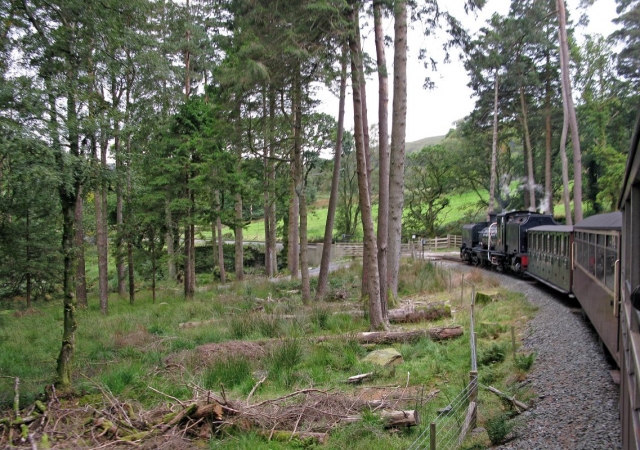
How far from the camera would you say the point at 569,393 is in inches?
250

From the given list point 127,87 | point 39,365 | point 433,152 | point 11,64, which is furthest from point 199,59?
point 433,152

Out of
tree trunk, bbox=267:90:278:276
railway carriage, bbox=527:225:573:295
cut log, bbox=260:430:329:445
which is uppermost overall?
tree trunk, bbox=267:90:278:276

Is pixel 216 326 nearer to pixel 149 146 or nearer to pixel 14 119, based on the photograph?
pixel 14 119

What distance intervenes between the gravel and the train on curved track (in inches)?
15.6

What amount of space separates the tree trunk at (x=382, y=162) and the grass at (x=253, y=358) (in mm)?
1320

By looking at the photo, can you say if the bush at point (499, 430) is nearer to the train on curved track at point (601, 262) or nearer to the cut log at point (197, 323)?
the train on curved track at point (601, 262)

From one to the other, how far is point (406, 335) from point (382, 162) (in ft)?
21.5

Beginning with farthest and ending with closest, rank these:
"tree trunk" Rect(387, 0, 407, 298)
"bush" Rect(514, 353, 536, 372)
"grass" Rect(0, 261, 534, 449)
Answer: "tree trunk" Rect(387, 0, 407, 298), "bush" Rect(514, 353, 536, 372), "grass" Rect(0, 261, 534, 449)

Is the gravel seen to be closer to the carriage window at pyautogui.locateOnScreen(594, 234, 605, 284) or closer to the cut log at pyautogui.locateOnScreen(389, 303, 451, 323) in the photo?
the carriage window at pyautogui.locateOnScreen(594, 234, 605, 284)

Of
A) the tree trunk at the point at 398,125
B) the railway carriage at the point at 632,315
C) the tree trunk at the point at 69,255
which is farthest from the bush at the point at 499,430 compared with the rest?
the tree trunk at the point at 398,125

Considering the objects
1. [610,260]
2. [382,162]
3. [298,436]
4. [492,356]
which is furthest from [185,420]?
[382,162]

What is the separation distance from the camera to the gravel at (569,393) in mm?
5145

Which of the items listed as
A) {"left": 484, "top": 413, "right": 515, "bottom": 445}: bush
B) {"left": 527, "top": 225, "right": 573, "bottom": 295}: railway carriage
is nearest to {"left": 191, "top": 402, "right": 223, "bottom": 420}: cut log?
{"left": 484, "top": 413, "right": 515, "bottom": 445}: bush

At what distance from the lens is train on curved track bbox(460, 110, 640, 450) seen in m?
3.57
